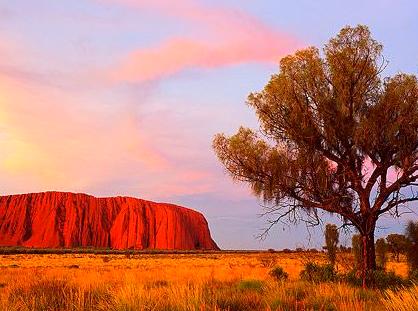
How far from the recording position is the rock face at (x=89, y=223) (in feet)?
459

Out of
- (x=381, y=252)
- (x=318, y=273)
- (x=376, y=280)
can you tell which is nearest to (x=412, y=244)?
(x=381, y=252)

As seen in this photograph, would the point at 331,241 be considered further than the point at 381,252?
No

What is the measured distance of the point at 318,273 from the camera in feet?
54.3

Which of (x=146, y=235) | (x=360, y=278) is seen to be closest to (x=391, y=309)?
(x=360, y=278)

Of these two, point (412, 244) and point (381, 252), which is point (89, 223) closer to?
point (381, 252)

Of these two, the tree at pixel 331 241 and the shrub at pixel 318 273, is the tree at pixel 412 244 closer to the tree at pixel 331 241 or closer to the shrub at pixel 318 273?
the tree at pixel 331 241

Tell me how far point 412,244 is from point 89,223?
12975 centimetres

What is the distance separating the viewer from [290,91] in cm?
1547

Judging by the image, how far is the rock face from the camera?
140000 millimetres

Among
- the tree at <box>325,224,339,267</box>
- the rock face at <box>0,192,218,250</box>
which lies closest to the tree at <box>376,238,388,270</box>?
the tree at <box>325,224,339,267</box>

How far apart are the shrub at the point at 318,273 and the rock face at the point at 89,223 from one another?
126m

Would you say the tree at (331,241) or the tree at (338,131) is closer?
the tree at (338,131)

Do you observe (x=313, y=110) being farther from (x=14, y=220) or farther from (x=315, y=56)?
(x=14, y=220)

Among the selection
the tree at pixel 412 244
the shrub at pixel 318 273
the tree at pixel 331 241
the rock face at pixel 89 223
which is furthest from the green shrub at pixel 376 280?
the rock face at pixel 89 223
